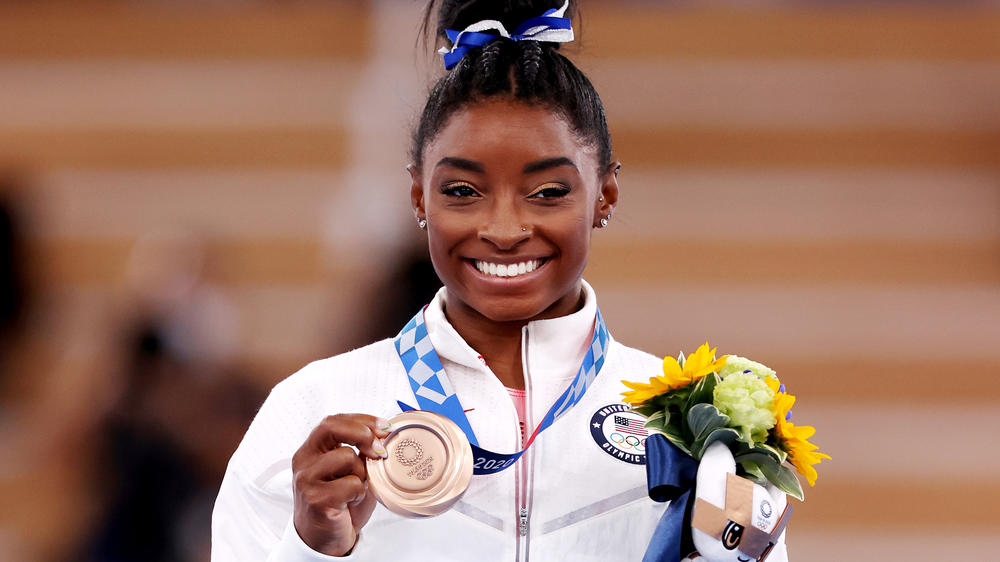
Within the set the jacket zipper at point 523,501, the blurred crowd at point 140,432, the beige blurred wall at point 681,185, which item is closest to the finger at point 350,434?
the jacket zipper at point 523,501

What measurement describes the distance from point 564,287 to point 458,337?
0.18 metres

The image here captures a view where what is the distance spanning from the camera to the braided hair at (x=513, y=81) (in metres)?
1.88

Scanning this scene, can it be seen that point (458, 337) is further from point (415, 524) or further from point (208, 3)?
point (208, 3)

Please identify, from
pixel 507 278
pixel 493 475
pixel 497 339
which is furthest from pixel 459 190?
pixel 493 475

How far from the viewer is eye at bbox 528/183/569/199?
6.07ft

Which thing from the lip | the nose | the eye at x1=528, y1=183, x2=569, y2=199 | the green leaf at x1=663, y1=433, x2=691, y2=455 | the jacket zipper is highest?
the eye at x1=528, y1=183, x2=569, y2=199

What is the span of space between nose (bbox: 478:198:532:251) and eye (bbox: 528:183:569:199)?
4 centimetres

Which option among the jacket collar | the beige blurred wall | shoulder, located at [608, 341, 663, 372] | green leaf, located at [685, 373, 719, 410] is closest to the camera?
green leaf, located at [685, 373, 719, 410]

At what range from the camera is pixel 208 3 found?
17.7 ft

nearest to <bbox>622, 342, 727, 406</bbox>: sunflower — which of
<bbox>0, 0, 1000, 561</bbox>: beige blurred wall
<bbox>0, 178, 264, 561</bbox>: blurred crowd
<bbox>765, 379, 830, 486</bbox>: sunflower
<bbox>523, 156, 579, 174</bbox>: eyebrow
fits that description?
<bbox>765, 379, 830, 486</bbox>: sunflower

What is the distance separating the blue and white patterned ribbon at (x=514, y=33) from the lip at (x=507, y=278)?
33cm

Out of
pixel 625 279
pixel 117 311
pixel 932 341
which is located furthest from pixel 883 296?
pixel 117 311

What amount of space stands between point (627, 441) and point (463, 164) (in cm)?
49

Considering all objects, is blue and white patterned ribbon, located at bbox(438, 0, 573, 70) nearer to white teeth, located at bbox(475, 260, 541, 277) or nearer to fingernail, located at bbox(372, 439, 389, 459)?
white teeth, located at bbox(475, 260, 541, 277)
